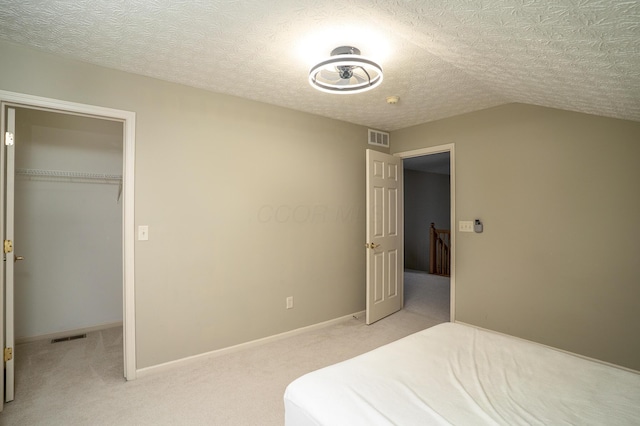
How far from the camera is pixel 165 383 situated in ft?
7.73

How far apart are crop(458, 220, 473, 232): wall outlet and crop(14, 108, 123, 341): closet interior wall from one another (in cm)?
396

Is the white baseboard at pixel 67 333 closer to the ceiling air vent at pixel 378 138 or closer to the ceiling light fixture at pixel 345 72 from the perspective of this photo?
the ceiling light fixture at pixel 345 72

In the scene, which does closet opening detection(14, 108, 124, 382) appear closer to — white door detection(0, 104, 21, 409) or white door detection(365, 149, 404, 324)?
white door detection(0, 104, 21, 409)

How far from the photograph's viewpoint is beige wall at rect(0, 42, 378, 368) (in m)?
2.46

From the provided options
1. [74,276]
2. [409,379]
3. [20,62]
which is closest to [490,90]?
[409,379]

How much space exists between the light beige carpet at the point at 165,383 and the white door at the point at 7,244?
0.22m

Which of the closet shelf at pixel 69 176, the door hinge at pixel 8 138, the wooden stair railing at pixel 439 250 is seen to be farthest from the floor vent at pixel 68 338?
the wooden stair railing at pixel 439 250

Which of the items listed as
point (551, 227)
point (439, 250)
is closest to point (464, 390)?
point (551, 227)

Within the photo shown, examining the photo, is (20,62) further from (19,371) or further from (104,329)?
(104,329)

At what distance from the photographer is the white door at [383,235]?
3.61 metres

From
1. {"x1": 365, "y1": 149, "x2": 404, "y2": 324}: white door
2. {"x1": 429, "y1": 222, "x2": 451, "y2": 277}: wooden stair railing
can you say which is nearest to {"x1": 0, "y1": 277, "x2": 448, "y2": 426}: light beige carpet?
{"x1": 365, "y1": 149, "x2": 404, "y2": 324}: white door

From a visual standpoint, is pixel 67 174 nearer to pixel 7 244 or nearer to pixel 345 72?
pixel 7 244

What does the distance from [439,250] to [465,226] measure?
356 centimetres

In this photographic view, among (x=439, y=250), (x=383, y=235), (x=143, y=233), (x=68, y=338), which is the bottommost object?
(x=68, y=338)
